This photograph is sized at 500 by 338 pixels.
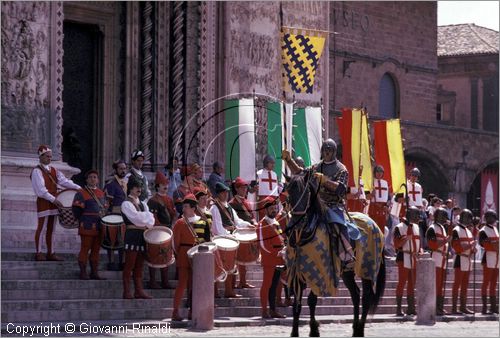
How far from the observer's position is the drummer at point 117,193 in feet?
73.0

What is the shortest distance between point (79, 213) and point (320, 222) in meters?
4.70

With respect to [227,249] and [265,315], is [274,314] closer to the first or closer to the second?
[265,315]

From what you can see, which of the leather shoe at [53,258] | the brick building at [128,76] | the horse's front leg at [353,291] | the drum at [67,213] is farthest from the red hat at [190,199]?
the brick building at [128,76]

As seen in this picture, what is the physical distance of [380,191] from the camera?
1101 inches

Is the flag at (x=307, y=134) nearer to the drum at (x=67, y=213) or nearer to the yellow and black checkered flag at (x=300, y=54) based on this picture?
the yellow and black checkered flag at (x=300, y=54)

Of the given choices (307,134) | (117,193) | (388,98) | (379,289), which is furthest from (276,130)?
(388,98)

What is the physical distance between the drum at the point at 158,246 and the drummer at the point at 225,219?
1190mm

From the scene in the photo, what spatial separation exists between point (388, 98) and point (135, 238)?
35.1 meters

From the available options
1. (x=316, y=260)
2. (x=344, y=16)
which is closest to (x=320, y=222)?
(x=316, y=260)

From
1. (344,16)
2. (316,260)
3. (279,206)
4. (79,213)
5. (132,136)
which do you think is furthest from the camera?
(344,16)

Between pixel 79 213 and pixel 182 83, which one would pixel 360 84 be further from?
pixel 79 213

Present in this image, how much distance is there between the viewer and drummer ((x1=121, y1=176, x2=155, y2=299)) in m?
21.3

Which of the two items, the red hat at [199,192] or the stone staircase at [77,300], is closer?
the stone staircase at [77,300]

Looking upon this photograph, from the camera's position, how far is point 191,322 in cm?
2012
